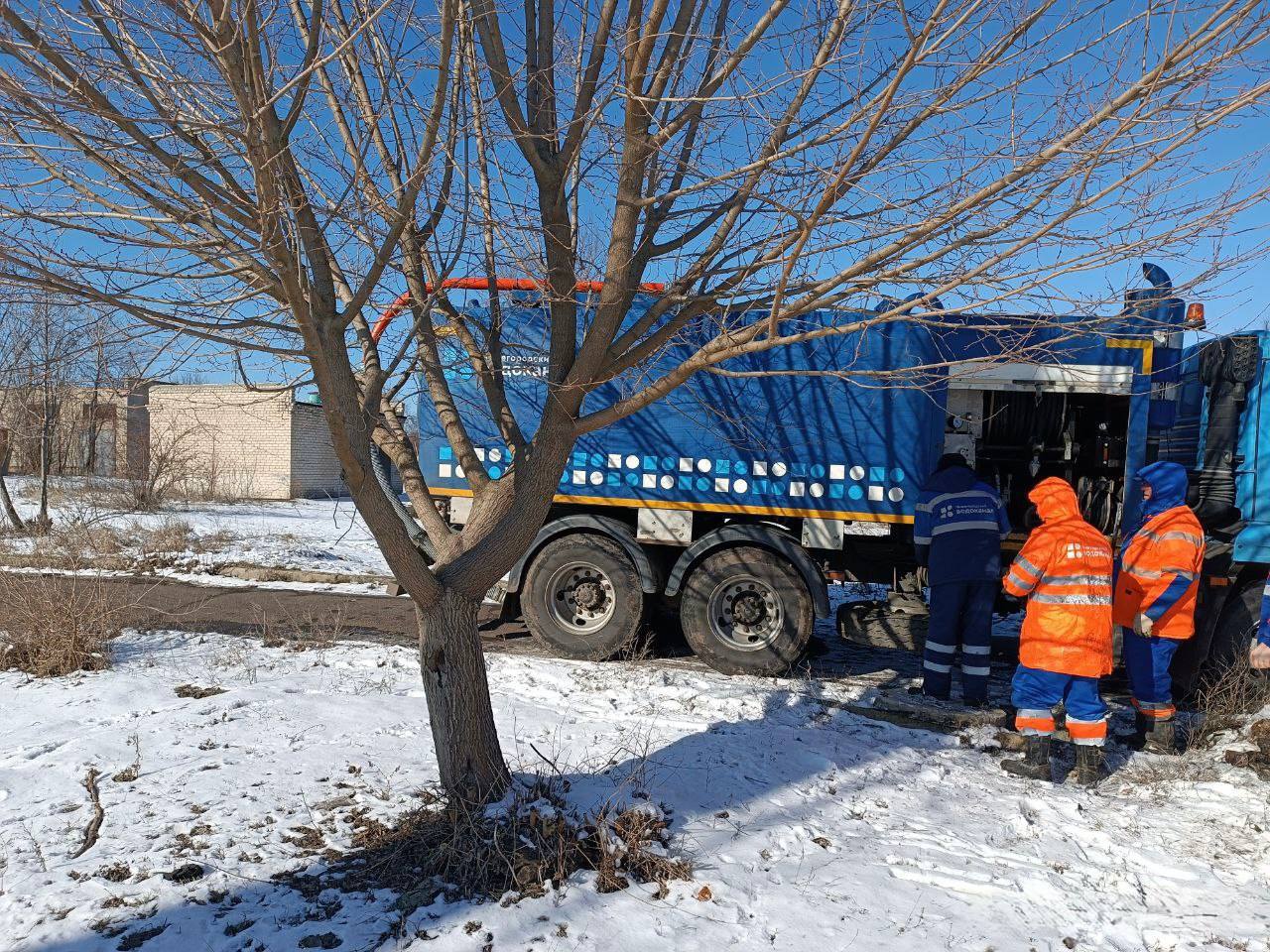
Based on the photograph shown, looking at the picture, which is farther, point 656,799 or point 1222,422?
point 1222,422

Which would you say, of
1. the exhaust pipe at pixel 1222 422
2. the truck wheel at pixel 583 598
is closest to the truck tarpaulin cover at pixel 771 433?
the truck wheel at pixel 583 598

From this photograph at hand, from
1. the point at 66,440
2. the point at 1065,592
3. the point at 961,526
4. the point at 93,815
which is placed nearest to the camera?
the point at 93,815

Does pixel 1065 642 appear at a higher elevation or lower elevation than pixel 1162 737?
higher

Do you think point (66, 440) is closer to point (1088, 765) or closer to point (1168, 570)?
point (1088, 765)

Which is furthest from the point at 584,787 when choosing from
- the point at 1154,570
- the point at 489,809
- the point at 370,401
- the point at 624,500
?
A: the point at 1154,570

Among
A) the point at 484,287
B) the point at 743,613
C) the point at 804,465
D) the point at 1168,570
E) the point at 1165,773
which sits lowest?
the point at 1165,773

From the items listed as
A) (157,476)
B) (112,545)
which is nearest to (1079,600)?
(112,545)

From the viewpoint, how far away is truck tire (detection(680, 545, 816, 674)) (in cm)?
650

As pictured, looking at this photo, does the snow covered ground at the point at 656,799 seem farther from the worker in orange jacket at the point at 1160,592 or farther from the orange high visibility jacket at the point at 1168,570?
the orange high visibility jacket at the point at 1168,570

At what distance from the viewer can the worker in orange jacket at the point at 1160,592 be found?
511 cm

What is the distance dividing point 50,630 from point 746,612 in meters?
5.02

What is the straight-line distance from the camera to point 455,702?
349 centimetres

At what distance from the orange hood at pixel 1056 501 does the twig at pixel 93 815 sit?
511cm

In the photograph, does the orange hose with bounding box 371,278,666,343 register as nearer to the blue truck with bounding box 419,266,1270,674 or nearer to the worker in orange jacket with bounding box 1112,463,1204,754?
the blue truck with bounding box 419,266,1270,674
